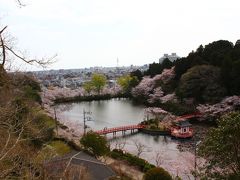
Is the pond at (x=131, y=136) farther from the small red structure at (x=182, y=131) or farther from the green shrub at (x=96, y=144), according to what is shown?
the green shrub at (x=96, y=144)

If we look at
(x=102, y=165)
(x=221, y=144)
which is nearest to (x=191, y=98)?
(x=102, y=165)

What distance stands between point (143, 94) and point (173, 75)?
586 centimetres

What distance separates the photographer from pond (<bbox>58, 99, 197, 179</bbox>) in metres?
18.1

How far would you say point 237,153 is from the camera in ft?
29.1

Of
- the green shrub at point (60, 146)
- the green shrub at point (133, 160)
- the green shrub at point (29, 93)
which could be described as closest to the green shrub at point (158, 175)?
the green shrub at point (133, 160)

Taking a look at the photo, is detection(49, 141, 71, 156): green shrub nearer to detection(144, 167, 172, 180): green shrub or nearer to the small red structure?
Result: detection(144, 167, 172, 180): green shrub

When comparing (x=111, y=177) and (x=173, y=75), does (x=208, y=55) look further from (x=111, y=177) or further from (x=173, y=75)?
(x=111, y=177)

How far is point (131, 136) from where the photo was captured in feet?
81.8

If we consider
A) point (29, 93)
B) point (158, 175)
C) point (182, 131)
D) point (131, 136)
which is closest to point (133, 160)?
point (158, 175)

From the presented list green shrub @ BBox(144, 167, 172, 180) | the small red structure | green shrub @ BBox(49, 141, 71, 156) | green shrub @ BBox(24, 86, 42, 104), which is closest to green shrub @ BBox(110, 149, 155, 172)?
green shrub @ BBox(49, 141, 71, 156)

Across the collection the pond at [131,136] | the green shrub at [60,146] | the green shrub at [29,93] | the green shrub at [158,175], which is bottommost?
the pond at [131,136]

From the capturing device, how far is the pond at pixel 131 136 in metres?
18.1

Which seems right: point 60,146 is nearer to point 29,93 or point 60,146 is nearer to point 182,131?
point 182,131

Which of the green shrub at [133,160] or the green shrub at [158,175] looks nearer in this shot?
the green shrub at [158,175]
